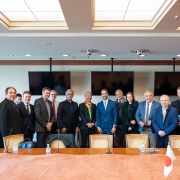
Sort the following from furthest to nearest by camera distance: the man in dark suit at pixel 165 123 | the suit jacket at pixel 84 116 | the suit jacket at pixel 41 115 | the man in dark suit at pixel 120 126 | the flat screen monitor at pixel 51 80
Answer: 1. the flat screen monitor at pixel 51 80
2. the man in dark suit at pixel 120 126
3. the suit jacket at pixel 84 116
4. the suit jacket at pixel 41 115
5. the man in dark suit at pixel 165 123

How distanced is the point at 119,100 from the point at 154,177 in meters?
3.05

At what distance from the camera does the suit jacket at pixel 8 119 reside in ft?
11.0

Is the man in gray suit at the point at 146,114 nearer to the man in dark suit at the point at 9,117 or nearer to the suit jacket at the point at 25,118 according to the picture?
the suit jacket at the point at 25,118

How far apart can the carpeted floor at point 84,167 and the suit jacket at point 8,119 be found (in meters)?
1.13

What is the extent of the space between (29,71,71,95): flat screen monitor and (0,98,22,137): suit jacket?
2.44 meters

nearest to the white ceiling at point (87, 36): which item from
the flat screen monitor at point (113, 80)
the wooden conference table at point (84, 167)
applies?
the flat screen monitor at point (113, 80)

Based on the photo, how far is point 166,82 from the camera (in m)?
5.84

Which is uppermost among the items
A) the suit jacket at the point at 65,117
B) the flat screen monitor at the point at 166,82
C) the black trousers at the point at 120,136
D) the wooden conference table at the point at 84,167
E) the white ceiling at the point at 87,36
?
the white ceiling at the point at 87,36

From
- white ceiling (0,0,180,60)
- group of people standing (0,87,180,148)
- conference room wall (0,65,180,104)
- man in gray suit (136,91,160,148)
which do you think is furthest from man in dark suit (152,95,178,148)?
conference room wall (0,65,180,104)

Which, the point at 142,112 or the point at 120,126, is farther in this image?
the point at 120,126

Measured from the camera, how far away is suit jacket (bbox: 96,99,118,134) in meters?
4.34

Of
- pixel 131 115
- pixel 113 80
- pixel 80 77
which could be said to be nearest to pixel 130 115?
pixel 131 115

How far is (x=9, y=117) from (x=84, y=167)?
2.00 m

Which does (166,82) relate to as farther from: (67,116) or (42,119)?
(42,119)
